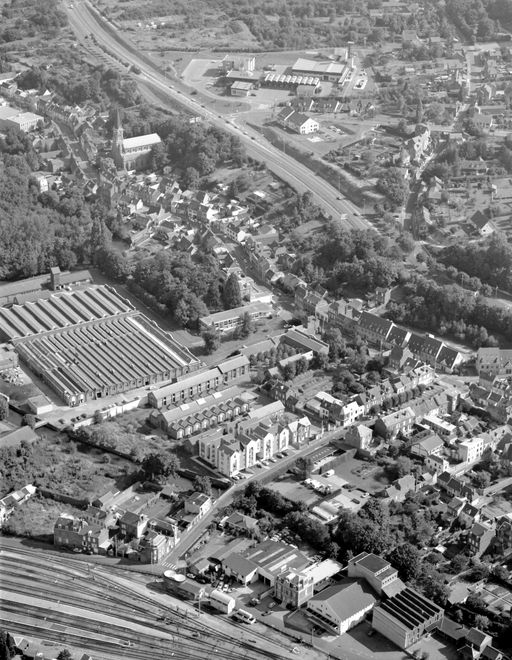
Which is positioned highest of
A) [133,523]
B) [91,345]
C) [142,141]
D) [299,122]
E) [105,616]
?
[299,122]

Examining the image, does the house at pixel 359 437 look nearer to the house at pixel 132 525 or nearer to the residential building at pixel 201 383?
the residential building at pixel 201 383

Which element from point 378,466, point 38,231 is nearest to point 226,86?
point 38,231

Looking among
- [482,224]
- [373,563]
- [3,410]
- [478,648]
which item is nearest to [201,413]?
[3,410]

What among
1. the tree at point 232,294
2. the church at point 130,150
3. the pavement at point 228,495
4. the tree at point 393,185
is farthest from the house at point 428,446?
the church at point 130,150

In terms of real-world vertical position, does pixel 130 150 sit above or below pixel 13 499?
above

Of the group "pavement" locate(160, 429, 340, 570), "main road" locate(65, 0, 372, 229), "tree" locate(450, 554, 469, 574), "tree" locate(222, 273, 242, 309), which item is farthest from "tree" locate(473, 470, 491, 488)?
"main road" locate(65, 0, 372, 229)

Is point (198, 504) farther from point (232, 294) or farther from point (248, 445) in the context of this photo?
point (232, 294)

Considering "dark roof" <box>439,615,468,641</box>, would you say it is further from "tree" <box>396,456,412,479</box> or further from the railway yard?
"tree" <box>396,456,412,479</box>
